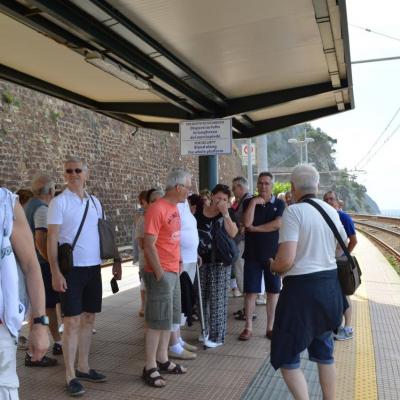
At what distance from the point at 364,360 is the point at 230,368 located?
1.38 m

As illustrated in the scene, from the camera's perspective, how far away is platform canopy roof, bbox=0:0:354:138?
14.3 feet

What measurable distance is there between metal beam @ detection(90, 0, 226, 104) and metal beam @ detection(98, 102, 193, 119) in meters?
0.71

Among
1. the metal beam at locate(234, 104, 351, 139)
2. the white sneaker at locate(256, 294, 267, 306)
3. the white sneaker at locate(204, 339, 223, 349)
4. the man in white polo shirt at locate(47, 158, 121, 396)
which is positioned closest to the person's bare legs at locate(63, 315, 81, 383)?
the man in white polo shirt at locate(47, 158, 121, 396)

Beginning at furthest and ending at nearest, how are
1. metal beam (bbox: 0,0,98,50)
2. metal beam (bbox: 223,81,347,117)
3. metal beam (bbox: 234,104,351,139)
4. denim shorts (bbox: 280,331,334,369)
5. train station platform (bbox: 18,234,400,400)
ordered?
metal beam (bbox: 234,104,351,139) < metal beam (bbox: 223,81,347,117) < train station platform (bbox: 18,234,400,400) < metal beam (bbox: 0,0,98,50) < denim shorts (bbox: 280,331,334,369)

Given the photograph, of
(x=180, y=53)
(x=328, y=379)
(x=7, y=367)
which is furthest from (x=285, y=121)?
(x=7, y=367)

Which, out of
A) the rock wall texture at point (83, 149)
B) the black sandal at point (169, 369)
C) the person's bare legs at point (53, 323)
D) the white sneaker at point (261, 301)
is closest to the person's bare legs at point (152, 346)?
the black sandal at point (169, 369)

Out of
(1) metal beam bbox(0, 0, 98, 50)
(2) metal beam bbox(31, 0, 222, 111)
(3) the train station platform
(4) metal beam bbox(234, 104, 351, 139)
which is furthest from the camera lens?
(4) metal beam bbox(234, 104, 351, 139)

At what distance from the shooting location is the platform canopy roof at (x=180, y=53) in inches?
172

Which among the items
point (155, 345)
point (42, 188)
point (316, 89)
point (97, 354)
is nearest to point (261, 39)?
point (316, 89)

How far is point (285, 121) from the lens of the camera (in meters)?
9.30

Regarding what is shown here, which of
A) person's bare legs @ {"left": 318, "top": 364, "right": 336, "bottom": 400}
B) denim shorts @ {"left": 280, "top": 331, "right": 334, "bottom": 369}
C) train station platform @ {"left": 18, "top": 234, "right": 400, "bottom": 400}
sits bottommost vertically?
train station platform @ {"left": 18, "top": 234, "right": 400, "bottom": 400}

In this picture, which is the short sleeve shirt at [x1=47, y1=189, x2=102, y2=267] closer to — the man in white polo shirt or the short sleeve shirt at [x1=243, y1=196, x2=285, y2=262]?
the man in white polo shirt

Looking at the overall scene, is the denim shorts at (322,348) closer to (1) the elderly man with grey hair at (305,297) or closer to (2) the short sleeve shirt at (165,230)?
(1) the elderly man with grey hair at (305,297)

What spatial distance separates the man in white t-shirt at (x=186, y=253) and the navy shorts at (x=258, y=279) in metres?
0.78
